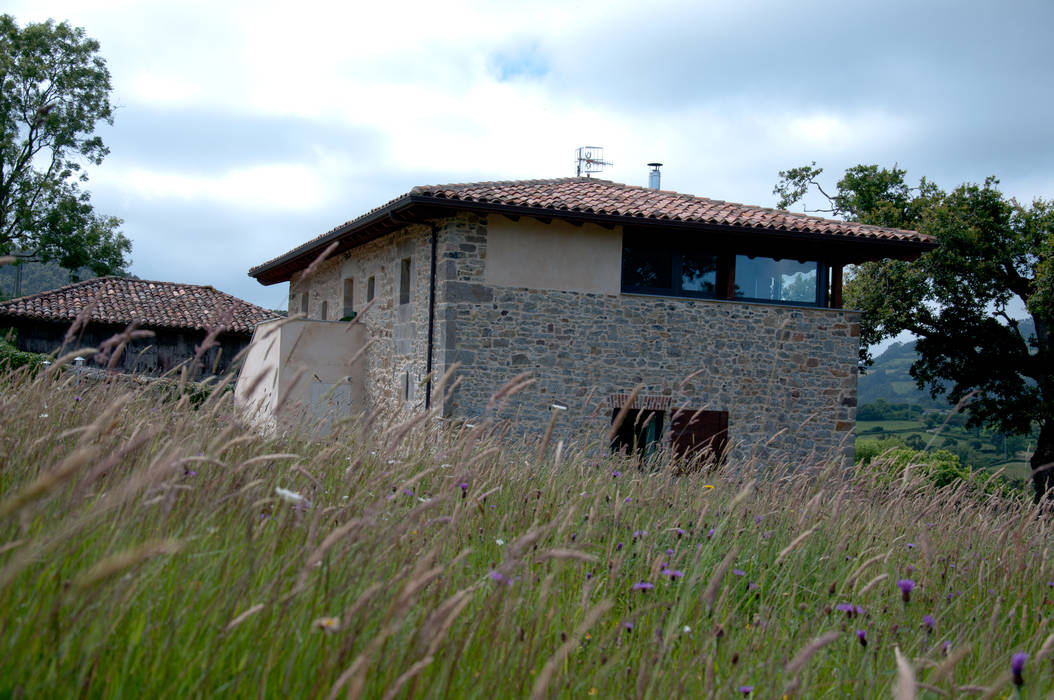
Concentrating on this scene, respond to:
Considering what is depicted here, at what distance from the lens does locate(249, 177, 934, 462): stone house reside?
1433 centimetres

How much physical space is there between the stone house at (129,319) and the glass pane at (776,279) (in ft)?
47.1

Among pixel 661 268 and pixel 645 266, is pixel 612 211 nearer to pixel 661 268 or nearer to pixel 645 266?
pixel 645 266

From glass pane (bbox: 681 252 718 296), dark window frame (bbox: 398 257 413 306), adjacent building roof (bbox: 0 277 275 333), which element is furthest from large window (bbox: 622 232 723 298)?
adjacent building roof (bbox: 0 277 275 333)

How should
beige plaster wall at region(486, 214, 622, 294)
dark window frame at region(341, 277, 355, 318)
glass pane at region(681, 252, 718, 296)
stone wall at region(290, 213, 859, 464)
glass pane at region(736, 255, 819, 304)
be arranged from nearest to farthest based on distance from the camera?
stone wall at region(290, 213, 859, 464), beige plaster wall at region(486, 214, 622, 294), glass pane at region(681, 252, 718, 296), glass pane at region(736, 255, 819, 304), dark window frame at region(341, 277, 355, 318)

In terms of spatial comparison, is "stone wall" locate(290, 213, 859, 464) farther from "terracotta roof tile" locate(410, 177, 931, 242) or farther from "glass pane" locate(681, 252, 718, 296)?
"terracotta roof tile" locate(410, 177, 931, 242)

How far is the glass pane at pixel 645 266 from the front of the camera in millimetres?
15359

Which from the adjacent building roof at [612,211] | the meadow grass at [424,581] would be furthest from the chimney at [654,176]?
Answer: the meadow grass at [424,581]

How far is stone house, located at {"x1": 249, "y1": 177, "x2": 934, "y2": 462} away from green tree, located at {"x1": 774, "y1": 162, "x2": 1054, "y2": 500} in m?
6.96

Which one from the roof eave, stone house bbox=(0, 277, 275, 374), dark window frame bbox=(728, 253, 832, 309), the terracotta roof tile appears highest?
the terracotta roof tile

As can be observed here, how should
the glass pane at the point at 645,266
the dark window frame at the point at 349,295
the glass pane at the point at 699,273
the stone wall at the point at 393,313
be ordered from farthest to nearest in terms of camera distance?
the dark window frame at the point at 349,295 < the glass pane at the point at 699,273 < the glass pane at the point at 645,266 < the stone wall at the point at 393,313

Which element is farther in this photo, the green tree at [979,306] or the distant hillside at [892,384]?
the distant hillside at [892,384]

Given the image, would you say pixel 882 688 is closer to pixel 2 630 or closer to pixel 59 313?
pixel 2 630

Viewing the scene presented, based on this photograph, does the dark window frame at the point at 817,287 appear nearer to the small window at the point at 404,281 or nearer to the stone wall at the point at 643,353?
the stone wall at the point at 643,353

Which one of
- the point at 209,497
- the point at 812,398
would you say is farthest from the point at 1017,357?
the point at 209,497
